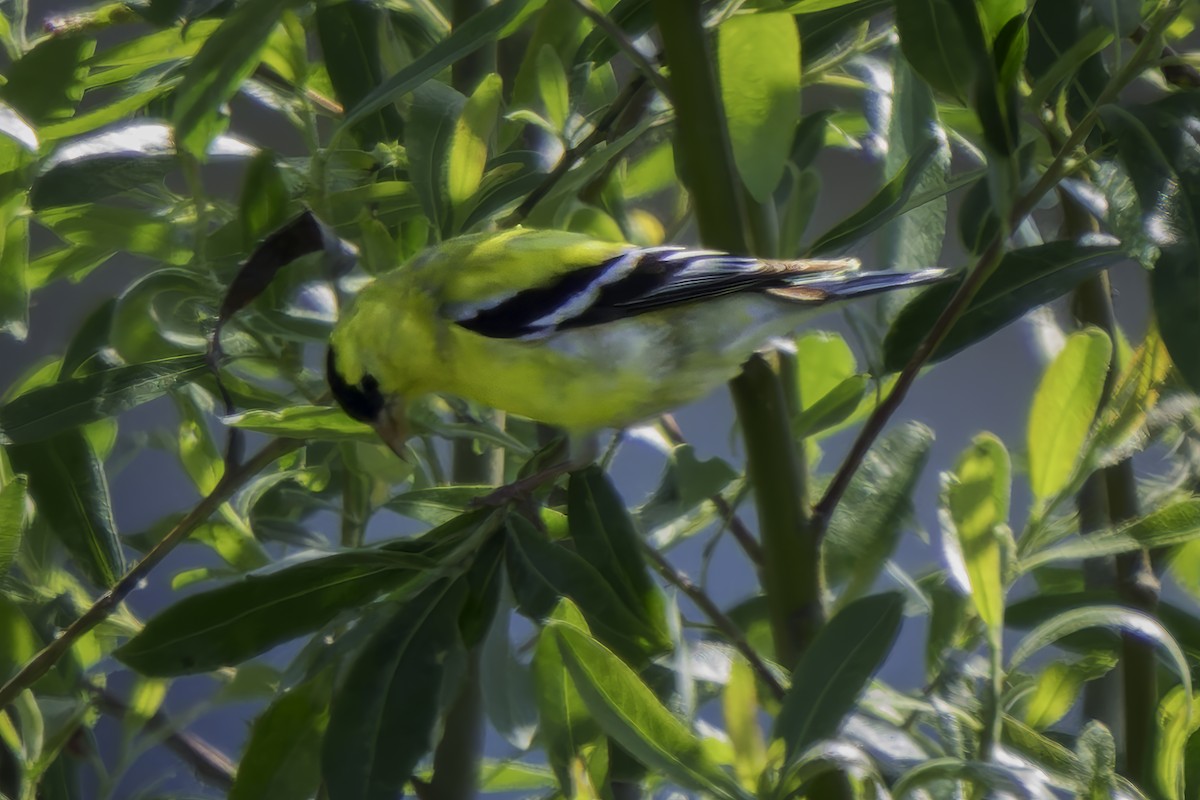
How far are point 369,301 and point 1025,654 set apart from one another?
58cm

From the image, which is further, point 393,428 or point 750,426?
point 393,428

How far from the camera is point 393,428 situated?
776mm

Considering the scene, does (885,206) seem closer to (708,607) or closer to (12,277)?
(708,607)

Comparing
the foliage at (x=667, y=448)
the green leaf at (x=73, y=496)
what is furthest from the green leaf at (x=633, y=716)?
the green leaf at (x=73, y=496)

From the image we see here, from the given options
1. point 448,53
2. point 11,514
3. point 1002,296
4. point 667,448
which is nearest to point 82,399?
point 11,514

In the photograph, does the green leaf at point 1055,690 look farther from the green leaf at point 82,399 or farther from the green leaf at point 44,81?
the green leaf at point 44,81

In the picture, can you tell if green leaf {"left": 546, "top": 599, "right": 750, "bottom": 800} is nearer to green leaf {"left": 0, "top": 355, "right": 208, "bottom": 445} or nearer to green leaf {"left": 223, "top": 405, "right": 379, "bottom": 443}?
green leaf {"left": 223, "top": 405, "right": 379, "bottom": 443}

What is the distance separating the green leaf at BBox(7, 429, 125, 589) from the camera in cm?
75

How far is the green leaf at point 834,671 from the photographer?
51cm

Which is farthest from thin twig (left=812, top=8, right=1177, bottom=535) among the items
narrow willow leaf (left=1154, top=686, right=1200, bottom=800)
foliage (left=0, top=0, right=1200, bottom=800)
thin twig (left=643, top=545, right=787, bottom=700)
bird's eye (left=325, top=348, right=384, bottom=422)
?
bird's eye (left=325, top=348, right=384, bottom=422)

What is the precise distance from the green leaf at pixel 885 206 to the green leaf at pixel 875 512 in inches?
5.1

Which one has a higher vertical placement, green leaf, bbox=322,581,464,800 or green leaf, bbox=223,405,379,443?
green leaf, bbox=223,405,379,443

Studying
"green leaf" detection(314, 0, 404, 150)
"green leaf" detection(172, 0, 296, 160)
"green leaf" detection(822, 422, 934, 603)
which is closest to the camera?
"green leaf" detection(172, 0, 296, 160)

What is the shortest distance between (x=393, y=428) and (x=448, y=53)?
29cm
